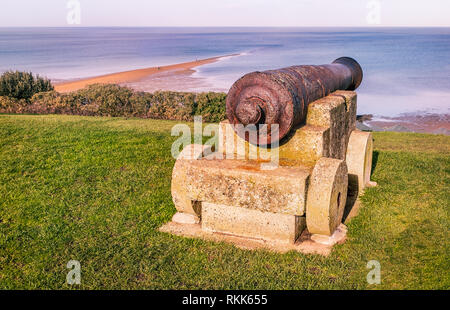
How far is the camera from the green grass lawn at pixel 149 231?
13.5ft

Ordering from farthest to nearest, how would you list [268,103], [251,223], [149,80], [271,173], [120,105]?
[149,80], [120,105], [251,223], [271,173], [268,103]

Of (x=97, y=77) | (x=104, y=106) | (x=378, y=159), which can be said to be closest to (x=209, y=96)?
(x=104, y=106)

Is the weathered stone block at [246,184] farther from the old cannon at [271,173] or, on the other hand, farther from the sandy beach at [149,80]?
the sandy beach at [149,80]

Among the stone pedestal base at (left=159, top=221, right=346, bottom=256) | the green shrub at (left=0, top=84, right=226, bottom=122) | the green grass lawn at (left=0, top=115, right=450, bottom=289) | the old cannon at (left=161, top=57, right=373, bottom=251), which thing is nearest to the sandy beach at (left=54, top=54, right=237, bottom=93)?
the green shrub at (left=0, top=84, right=226, bottom=122)

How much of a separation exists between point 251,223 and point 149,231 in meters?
1.21

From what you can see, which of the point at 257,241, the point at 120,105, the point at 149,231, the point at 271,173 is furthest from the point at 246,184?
the point at 120,105

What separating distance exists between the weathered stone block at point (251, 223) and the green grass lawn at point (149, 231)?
0.91 ft

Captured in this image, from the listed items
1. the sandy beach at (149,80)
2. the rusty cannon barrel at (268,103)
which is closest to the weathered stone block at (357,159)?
the rusty cannon barrel at (268,103)

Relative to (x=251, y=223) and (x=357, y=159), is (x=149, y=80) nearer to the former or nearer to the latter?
(x=357, y=159)

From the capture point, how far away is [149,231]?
513cm

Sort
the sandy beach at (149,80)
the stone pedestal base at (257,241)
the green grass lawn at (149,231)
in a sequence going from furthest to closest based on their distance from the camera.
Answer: the sandy beach at (149,80), the stone pedestal base at (257,241), the green grass lawn at (149,231)

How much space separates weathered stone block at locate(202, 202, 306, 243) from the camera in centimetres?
468

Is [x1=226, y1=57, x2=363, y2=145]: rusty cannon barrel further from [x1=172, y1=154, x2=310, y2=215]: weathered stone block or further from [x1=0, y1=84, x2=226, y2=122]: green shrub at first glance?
[x1=0, y1=84, x2=226, y2=122]: green shrub

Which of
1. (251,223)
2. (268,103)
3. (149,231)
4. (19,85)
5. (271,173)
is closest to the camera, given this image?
(268,103)
